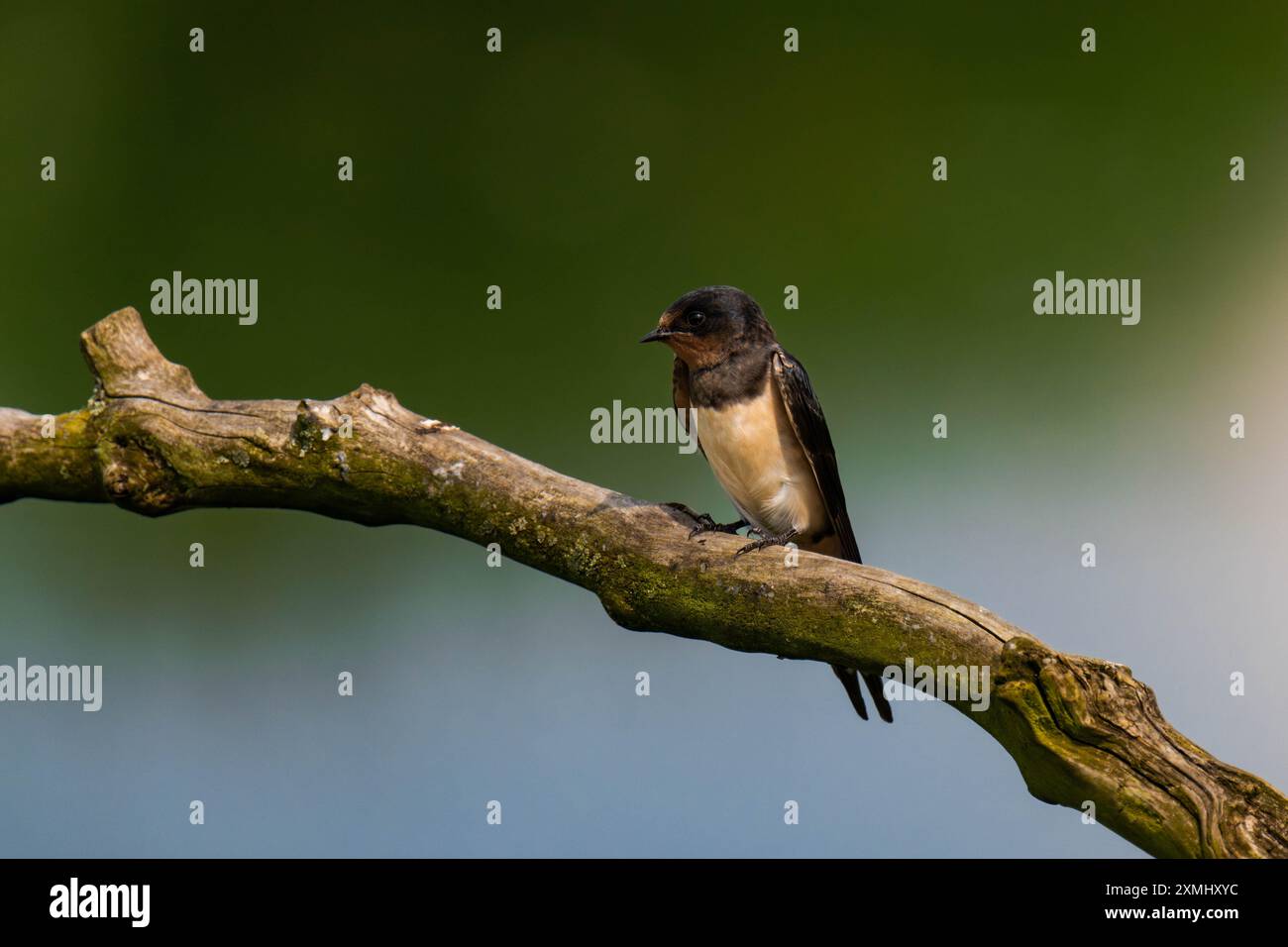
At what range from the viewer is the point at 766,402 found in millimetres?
2531

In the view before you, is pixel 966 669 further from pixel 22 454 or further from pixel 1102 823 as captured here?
pixel 22 454

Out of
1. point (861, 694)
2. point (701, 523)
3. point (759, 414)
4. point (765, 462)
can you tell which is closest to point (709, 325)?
point (759, 414)

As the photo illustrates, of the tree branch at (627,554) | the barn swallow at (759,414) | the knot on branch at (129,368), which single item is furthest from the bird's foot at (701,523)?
the knot on branch at (129,368)

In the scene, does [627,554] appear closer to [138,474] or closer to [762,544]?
[762,544]

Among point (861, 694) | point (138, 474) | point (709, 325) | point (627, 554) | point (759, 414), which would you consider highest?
point (709, 325)

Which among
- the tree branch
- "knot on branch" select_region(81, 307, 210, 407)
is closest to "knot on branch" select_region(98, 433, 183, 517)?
the tree branch

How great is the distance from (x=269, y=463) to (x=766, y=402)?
3.46 feet

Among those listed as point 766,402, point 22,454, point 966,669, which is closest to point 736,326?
point 766,402

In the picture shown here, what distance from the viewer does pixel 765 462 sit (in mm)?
2562

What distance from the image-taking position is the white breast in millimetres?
2535

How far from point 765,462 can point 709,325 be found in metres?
0.33

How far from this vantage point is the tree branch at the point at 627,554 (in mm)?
1693

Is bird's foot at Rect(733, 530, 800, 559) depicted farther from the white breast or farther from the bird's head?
the bird's head

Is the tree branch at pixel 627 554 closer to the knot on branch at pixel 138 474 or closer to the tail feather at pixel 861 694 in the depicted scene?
the knot on branch at pixel 138 474
